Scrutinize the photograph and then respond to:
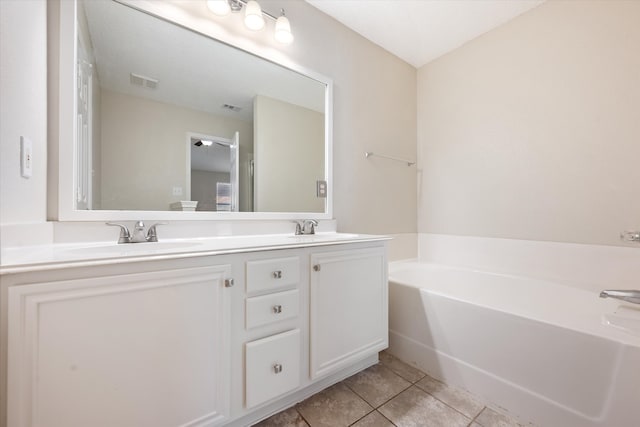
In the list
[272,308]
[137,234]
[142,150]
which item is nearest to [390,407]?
[272,308]

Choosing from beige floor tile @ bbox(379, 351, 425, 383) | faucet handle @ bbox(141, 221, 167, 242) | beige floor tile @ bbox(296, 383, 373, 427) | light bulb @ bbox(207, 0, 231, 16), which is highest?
light bulb @ bbox(207, 0, 231, 16)

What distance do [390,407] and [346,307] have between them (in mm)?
500

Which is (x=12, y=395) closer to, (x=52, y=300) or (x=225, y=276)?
(x=52, y=300)

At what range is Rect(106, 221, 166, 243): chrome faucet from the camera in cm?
111

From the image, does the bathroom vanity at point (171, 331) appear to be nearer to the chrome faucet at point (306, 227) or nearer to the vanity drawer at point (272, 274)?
the vanity drawer at point (272, 274)

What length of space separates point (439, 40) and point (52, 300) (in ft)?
9.19

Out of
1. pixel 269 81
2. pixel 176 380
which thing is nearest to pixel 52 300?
pixel 176 380

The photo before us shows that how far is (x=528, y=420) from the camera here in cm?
116

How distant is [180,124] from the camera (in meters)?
1.35

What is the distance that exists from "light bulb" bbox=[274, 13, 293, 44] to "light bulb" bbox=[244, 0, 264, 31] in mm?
120

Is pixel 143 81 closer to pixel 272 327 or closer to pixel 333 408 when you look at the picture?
pixel 272 327

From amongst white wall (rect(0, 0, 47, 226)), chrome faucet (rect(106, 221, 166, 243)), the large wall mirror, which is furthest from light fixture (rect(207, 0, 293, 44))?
chrome faucet (rect(106, 221, 166, 243))

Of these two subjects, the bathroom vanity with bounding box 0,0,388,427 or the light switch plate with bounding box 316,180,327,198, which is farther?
the light switch plate with bounding box 316,180,327,198

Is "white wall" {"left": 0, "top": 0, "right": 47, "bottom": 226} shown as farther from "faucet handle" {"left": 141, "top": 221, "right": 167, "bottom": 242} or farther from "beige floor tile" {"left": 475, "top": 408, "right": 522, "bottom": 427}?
"beige floor tile" {"left": 475, "top": 408, "right": 522, "bottom": 427}
